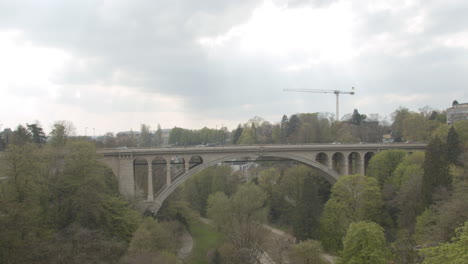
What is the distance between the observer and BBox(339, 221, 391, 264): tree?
16.6 meters

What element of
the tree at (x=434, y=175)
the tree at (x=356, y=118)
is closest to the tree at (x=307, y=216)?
→ the tree at (x=434, y=175)

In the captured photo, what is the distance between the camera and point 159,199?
29.8 meters

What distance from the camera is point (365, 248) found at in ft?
55.2

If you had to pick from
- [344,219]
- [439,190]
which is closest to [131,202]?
[344,219]

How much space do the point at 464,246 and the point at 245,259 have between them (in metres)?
14.4

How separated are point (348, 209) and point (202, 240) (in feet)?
45.8

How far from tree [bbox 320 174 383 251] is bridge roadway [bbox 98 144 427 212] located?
22.5 feet

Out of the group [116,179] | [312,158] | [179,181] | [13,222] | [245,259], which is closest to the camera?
[13,222]

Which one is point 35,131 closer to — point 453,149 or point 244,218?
point 244,218

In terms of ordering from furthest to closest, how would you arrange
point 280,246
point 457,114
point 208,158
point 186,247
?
point 457,114 < point 208,158 < point 186,247 < point 280,246

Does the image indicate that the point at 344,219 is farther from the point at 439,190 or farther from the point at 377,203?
the point at 439,190

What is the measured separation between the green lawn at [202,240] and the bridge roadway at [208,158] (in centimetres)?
526

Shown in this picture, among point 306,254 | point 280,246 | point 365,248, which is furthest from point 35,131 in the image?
point 365,248

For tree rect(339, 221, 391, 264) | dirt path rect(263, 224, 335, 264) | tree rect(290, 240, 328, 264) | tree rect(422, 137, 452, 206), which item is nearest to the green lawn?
dirt path rect(263, 224, 335, 264)
